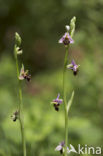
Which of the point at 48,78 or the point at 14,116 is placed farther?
the point at 48,78

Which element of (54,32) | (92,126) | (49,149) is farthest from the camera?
(54,32)

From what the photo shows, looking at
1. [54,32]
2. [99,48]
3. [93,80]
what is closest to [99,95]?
[93,80]

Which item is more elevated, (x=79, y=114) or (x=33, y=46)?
(x=33, y=46)

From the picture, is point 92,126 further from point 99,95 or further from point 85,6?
point 85,6

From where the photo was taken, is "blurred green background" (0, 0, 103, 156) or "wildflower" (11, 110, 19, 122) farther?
"blurred green background" (0, 0, 103, 156)

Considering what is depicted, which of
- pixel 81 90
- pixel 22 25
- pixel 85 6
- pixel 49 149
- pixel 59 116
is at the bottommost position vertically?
pixel 49 149

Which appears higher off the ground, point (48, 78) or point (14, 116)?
point (48, 78)

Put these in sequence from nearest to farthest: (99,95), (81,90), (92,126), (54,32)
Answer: (92,126), (99,95), (81,90), (54,32)

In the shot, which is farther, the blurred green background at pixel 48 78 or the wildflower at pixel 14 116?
the blurred green background at pixel 48 78
